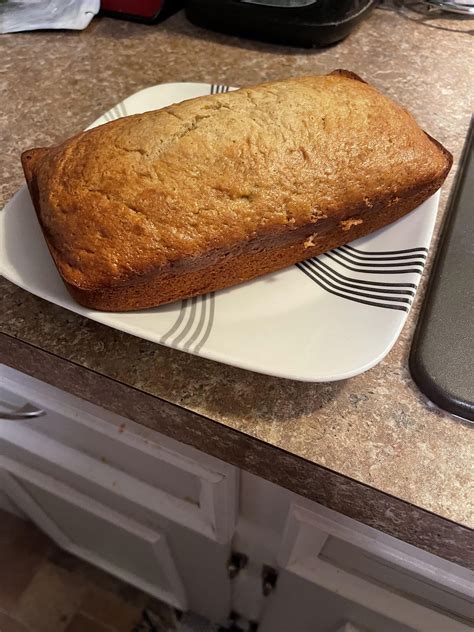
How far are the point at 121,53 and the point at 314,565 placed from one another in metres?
0.84

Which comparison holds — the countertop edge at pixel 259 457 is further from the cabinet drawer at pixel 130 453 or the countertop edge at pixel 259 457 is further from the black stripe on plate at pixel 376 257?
the black stripe on plate at pixel 376 257

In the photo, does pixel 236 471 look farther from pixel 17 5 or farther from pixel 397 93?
pixel 17 5

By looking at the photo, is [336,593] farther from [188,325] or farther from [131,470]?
[188,325]

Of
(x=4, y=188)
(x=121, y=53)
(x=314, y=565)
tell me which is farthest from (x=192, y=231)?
(x=121, y=53)

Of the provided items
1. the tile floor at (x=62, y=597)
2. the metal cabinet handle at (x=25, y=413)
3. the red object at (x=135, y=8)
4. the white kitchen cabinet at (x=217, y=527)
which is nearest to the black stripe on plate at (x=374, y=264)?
the white kitchen cabinet at (x=217, y=527)

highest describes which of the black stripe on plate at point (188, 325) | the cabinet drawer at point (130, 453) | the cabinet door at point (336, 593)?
the black stripe on plate at point (188, 325)

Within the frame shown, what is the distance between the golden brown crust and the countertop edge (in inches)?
3.7

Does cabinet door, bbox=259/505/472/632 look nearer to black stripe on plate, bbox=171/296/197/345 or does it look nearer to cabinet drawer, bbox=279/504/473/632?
cabinet drawer, bbox=279/504/473/632

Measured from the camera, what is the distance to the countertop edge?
0.43 meters

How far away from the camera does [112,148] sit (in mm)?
485

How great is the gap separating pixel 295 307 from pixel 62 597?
1.17 meters

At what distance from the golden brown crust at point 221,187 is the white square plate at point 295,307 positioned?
16 mm

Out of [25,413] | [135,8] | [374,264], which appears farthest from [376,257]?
[135,8]

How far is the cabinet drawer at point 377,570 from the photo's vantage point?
1.68 ft
